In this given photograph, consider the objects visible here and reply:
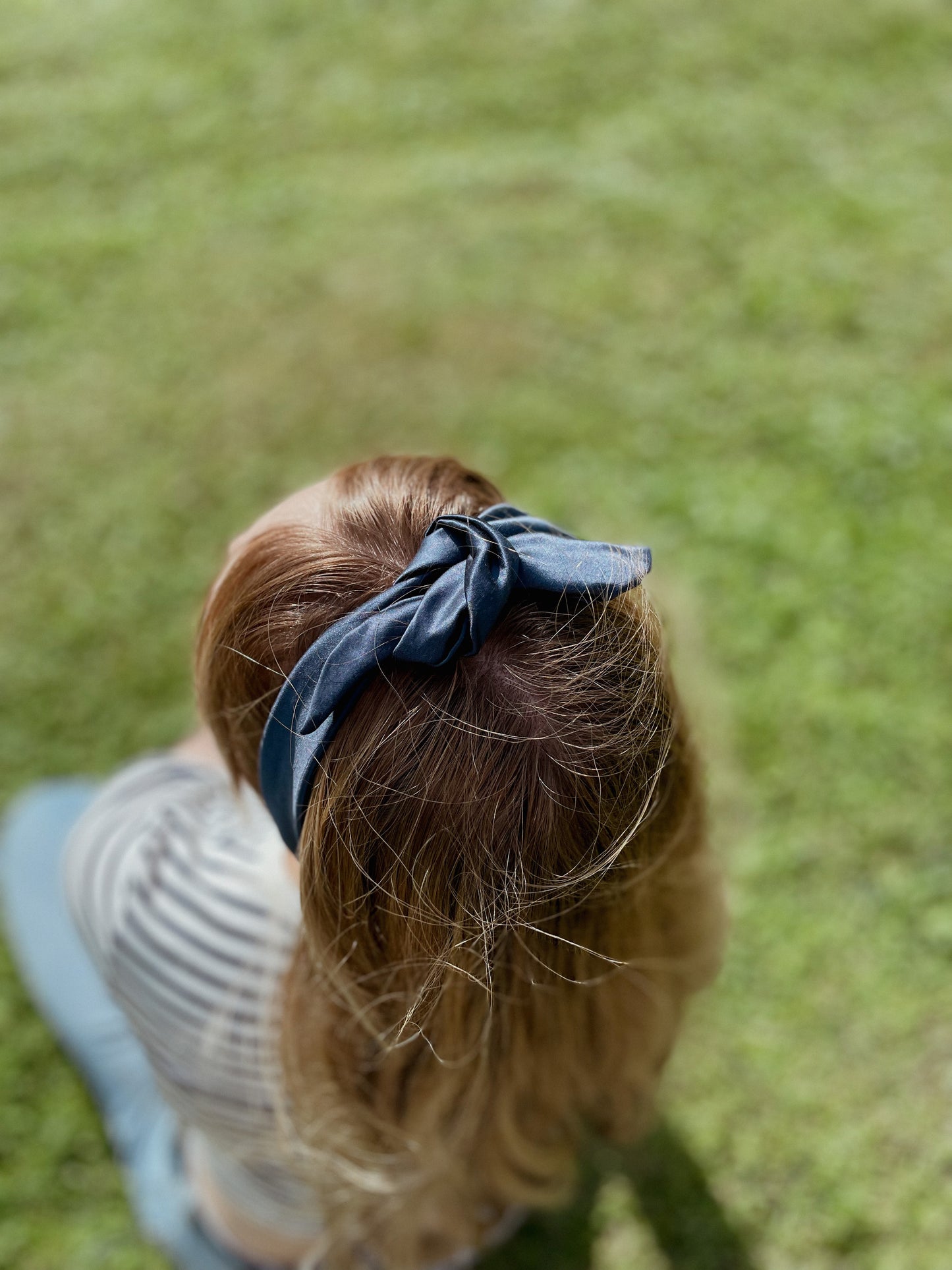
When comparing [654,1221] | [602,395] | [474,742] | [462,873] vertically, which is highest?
[602,395]

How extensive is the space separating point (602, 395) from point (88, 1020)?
279 centimetres

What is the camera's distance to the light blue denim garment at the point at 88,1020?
2148mm

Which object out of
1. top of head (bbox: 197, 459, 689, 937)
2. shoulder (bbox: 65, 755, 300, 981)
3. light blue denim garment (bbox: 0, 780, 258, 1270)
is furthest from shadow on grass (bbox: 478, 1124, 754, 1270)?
top of head (bbox: 197, 459, 689, 937)

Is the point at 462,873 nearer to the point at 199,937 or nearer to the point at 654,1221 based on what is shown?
the point at 199,937

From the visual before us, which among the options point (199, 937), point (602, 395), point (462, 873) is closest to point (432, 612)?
point (462, 873)

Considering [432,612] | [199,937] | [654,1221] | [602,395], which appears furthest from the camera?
[602,395]

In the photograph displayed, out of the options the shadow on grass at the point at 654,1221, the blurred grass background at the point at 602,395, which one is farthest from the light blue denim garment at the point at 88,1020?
the shadow on grass at the point at 654,1221

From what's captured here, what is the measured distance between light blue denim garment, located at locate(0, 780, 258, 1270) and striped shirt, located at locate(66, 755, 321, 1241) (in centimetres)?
63

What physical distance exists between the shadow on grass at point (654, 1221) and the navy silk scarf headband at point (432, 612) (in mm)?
1789

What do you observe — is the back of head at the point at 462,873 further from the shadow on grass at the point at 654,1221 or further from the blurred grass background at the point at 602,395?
the blurred grass background at the point at 602,395

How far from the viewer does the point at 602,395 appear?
3.81 meters

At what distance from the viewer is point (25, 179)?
4.49 meters

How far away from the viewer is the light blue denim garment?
2148 millimetres

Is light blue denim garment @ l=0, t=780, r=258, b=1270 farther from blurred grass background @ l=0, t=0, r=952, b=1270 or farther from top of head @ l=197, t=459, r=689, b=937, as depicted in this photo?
top of head @ l=197, t=459, r=689, b=937
